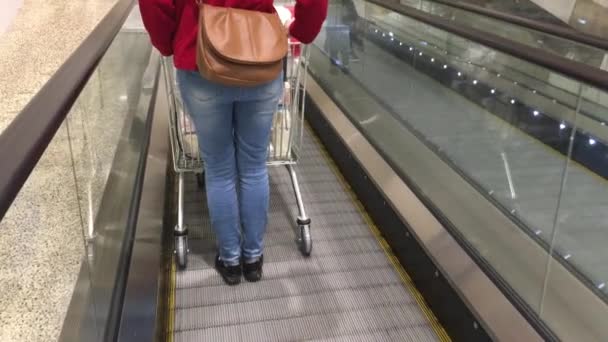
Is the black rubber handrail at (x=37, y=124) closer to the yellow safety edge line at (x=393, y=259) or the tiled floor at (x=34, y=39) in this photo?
the yellow safety edge line at (x=393, y=259)

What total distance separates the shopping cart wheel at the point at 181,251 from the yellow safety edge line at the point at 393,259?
109 cm

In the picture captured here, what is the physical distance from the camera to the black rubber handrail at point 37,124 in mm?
981

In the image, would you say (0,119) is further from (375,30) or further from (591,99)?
(591,99)

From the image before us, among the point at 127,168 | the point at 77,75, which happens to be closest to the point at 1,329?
the point at 77,75

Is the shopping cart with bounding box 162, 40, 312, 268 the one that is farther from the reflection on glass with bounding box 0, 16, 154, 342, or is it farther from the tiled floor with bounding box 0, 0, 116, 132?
the tiled floor with bounding box 0, 0, 116, 132

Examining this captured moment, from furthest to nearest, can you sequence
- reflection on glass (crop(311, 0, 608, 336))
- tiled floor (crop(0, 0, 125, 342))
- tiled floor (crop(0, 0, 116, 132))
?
tiled floor (crop(0, 0, 116, 132)) → reflection on glass (crop(311, 0, 608, 336)) → tiled floor (crop(0, 0, 125, 342))

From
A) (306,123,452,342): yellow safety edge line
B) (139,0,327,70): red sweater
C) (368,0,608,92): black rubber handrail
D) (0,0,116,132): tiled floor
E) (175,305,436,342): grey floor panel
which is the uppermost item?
(139,0,327,70): red sweater

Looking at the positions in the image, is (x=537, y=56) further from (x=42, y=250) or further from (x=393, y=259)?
(x=42, y=250)

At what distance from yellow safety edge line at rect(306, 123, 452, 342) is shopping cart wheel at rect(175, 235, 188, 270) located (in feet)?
3.58

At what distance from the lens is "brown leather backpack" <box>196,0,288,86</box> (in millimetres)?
1922

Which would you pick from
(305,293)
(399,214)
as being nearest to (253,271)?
(305,293)

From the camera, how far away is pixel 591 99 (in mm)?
1965

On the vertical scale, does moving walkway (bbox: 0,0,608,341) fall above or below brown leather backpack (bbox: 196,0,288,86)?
below

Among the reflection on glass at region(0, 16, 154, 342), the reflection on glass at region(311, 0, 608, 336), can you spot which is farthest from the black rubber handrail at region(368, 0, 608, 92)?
the reflection on glass at region(0, 16, 154, 342)
